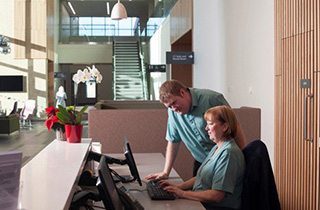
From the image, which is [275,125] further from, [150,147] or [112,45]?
[112,45]

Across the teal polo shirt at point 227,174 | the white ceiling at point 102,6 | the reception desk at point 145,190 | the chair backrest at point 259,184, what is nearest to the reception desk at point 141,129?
the reception desk at point 145,190

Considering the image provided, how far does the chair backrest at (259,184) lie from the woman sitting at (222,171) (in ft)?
0.22

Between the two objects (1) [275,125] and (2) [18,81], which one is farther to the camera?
(2) [18,81]

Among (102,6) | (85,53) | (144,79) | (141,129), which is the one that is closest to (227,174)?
(141,129)

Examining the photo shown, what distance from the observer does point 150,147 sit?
5953 mm

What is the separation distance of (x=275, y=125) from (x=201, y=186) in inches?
119

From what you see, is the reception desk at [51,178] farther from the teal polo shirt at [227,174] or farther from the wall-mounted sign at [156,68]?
the wall-mounted sign at [156,68]

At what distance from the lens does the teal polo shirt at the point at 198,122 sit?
3.21m

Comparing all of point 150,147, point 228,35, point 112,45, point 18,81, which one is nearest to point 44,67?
point 18,81

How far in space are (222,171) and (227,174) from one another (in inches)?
1.2

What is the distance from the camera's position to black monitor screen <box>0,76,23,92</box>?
2053 centimetres

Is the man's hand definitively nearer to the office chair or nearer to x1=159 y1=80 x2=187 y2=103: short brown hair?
x1=159 y1=80 x2=187 y2=103: short brown hair

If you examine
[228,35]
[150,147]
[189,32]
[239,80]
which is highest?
[189,32]

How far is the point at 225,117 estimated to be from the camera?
98.6 inches
